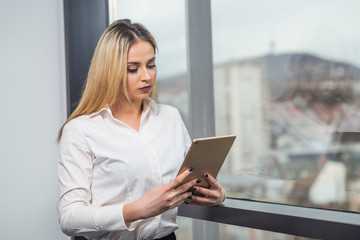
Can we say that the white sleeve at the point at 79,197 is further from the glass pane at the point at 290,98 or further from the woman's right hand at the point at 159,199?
the glass pane at the point at 290,98

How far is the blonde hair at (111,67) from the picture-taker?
1423 millimetres

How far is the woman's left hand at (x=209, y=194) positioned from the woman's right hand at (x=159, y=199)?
0.28 ft

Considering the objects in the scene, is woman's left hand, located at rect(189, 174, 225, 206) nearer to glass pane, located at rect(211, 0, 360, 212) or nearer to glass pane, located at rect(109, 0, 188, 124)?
glass pane, located at rect(211, 0, 360, 212)

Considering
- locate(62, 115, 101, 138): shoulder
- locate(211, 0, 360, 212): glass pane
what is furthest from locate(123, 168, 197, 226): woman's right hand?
locate(211, 0, 360, 212): glass pane

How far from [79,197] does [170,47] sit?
0.94 metres

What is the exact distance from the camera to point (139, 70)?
1.45 meters

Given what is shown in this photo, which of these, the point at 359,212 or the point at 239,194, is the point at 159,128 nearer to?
the point at 239,194

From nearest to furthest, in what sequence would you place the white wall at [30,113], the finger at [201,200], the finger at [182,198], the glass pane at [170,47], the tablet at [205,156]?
the tablet at [205,156] < the finger at [182,198] < the finger at [201,200] < the glass pane at [170,47] < the white wall at [30,113]

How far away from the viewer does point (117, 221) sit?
1321mm

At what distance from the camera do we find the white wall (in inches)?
84.0

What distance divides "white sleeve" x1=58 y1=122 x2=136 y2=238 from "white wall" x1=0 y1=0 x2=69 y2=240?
33.2 inches

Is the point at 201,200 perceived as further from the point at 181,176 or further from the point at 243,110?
the point at 243,110

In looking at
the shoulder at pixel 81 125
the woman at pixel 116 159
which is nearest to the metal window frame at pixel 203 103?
the woman at pixel 116 159

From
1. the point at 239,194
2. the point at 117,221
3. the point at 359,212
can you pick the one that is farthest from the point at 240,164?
the point at 117,221
